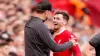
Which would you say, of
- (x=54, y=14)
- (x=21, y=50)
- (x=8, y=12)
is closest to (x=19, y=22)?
(x=8, y=12)

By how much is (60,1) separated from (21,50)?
6.02 m

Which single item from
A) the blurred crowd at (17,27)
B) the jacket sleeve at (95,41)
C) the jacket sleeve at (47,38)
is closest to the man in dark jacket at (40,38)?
the jacket sleeve at (47,38)

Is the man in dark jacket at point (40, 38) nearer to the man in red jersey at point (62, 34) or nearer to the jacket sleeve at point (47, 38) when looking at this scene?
the jacket sleeve at point (47, 38)

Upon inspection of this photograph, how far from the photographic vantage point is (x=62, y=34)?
28.5ft

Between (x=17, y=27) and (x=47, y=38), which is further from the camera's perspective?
(x=17, y=27)

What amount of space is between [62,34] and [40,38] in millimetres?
763

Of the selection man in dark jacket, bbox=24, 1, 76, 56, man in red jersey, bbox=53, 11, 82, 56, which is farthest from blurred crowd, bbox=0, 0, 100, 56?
man in dark jacket, bbox=24, 1, 76, 56

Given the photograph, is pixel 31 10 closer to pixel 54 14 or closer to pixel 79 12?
pixel 79 12

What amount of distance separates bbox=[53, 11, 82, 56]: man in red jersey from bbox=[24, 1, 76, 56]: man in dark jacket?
38 cm

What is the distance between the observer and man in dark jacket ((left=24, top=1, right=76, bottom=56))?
7.95 m

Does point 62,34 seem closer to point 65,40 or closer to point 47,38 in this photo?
point 65,40

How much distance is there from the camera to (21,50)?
1297 centimetres

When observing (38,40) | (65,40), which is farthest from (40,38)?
(65,40)

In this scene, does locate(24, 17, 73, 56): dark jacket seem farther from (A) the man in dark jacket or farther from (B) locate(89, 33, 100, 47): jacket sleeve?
(B) locate(89, 33, 100, 47): jacket sleeve
